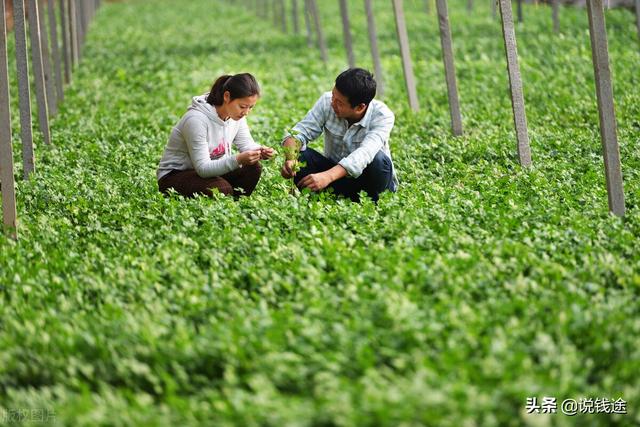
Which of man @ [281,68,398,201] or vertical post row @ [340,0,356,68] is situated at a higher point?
vertical post row @ [340,0,356,68]

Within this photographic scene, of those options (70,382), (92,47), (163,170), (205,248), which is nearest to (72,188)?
(163,170)

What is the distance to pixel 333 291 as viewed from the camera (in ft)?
16.1

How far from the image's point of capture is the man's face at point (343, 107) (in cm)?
656

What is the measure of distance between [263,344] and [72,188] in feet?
12.2

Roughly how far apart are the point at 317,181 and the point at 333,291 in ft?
5.42

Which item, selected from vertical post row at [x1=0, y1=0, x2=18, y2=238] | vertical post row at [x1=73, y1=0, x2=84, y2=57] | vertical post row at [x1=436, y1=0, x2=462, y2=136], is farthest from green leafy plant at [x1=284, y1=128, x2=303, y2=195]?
vertical post row at [x1=73, y1=0, x2=84, y2=57]

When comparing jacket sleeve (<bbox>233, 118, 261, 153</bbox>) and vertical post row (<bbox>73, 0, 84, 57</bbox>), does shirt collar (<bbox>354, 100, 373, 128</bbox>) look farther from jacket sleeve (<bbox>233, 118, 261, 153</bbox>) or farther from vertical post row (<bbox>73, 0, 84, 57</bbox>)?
vertical post row (<bbox>73, 0, 84, 57</bbox>)

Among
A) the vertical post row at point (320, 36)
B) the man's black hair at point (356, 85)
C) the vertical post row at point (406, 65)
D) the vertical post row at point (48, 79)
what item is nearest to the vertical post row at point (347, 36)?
the vertical post row at point (320, 36)

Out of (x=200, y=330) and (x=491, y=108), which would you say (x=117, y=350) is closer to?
(x=200, y=330)

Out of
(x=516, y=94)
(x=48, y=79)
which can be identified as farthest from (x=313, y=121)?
(x=48, y=79)

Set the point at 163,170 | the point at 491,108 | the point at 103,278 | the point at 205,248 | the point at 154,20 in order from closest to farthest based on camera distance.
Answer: the point at 103,278 → the point at 205,248 → the point at 163,170 → the point at 491,108 → the point at 154,20

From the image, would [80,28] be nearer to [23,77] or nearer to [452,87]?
[452,87]

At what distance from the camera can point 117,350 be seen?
4.35 metres

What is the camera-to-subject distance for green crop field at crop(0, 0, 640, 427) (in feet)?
12.6
